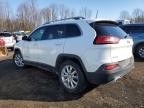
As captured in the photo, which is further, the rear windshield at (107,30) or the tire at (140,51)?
the tire at (140,51)

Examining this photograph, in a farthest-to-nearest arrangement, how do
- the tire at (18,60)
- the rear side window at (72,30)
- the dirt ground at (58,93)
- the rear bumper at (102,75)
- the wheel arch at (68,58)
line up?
1. the tire at (18,60)
2. the rear side window at (72,30)
3. the wheel arch at (68,58)
4. the dirt ground at (58,93)
5. the rear bumper at (102,75)

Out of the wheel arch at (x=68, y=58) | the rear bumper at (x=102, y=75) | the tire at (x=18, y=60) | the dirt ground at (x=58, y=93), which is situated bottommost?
the dirt ground at (x=58, y=93)

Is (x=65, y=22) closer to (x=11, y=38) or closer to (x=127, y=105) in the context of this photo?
(x=127, y=105)

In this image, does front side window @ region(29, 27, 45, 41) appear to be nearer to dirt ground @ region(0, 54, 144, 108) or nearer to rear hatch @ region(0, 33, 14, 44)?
dirt ground @ region(0, 54, 144, 108)

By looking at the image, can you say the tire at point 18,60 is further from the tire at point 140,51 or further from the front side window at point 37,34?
the tire at point 140,51

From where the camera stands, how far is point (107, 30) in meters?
5.77

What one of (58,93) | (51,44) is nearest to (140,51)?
(51,44)

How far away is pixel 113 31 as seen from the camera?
5.92m

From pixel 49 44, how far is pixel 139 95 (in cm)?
279

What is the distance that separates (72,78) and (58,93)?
617mm

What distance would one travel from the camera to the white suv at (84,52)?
17.8ft

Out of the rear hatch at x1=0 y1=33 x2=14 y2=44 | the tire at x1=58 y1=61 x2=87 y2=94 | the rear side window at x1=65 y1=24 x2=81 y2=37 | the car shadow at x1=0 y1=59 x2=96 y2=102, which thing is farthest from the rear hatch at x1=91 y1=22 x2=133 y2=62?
the rear hatch at x1=0 y1=33 x2=14 y2=44

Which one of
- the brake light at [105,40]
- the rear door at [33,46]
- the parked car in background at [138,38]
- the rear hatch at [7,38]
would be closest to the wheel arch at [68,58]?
the brake light at [105,40]

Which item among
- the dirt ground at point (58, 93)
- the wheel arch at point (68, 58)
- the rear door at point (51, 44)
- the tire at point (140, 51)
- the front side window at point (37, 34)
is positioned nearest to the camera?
the dirt ground at point (58, 93)
